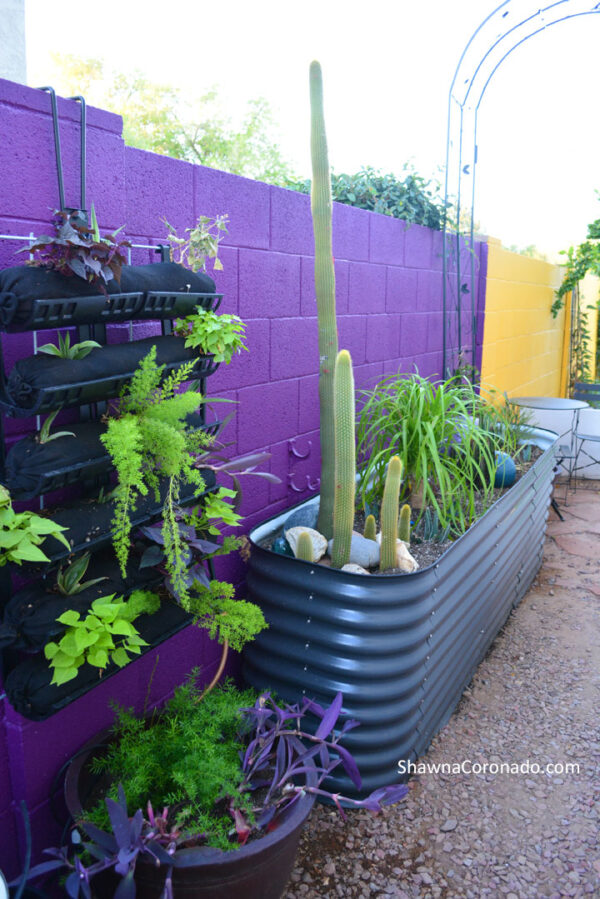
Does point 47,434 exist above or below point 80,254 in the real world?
below

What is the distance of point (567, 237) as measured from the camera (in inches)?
939

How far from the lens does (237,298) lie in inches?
80.3

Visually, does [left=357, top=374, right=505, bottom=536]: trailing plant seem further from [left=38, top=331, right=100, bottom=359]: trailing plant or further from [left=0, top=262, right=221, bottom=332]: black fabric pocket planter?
[left=38, top=331, right=100, bottom=359]: trailing plant

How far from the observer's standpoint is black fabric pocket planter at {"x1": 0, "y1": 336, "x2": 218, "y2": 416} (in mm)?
1110

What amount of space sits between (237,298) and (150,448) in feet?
2.94

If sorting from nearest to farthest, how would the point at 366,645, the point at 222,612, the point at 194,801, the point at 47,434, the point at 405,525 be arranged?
the point at 47,434, the point at 194,801, the point at 222,612, the point at 366,645, the point at 405,525

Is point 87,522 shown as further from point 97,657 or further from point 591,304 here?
point 591,304

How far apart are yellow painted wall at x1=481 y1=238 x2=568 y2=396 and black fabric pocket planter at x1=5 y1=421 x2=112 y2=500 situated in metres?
3.16

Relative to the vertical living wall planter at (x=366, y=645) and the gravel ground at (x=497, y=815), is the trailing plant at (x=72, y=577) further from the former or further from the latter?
the gravel ground at (x=497, y=815)

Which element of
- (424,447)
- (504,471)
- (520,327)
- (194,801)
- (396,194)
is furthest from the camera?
(520,327)

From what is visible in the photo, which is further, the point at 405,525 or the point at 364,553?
the point at 405,525

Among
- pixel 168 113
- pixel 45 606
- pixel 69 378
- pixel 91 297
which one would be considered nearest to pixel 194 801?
pixel 45 606

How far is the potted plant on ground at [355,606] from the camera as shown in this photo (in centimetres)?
175

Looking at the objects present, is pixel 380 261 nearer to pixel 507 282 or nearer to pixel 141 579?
pixel 141 579
